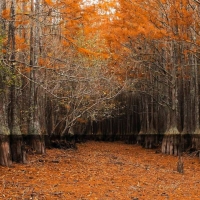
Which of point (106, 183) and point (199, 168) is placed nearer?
point (106, 183)

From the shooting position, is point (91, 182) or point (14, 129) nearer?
point (91, 182)

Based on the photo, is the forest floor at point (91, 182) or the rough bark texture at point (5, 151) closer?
the forest floor at point (91, 182)

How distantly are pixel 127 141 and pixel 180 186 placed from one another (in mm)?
15373

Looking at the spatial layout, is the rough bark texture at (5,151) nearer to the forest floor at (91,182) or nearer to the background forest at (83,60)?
the background forest at (83,60)

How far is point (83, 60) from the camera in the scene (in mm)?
15211

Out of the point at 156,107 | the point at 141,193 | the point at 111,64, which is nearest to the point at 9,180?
the point at 141,193

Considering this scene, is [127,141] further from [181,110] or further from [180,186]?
[180,186]

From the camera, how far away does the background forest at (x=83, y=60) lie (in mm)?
8211

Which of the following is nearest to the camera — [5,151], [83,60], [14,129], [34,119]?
[5,151]

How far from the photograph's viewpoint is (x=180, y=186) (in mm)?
7316

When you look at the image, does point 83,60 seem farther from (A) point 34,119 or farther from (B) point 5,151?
(B) point 5,151

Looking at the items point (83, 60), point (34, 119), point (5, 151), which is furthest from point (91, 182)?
point (83, 60)

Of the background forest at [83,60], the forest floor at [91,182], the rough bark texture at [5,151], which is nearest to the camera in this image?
the forest floor at [91,182]

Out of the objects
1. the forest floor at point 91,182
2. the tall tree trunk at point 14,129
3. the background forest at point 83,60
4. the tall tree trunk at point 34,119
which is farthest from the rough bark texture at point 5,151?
the tall tree trunk at point 34,119
